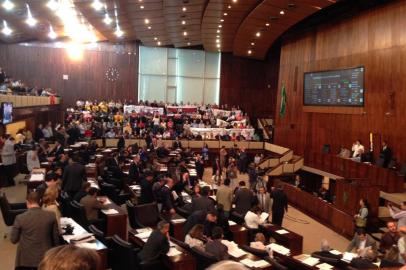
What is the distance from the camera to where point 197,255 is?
20.8 feet

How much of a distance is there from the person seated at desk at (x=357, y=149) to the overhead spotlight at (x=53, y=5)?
12.8m

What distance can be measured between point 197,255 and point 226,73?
26025 mm

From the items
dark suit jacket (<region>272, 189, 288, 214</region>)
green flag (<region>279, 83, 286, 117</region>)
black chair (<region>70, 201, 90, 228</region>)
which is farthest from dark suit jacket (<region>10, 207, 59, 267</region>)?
green flag (<region>279, 83, 286, 117</region>)

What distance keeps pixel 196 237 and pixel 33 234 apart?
283 centimetres

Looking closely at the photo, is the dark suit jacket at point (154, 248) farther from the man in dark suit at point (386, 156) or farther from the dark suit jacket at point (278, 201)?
the man in dark suit at point (386, 156)

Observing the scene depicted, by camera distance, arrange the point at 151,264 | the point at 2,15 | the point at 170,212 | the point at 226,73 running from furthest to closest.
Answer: the point at 226,73, the point at 2,15, the point at 170,212, the point at 151,264

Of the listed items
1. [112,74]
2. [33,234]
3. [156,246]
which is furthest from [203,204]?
[112,74]

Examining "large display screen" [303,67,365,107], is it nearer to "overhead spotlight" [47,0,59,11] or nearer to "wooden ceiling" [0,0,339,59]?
"wooden ceiling" [0,0,339,59]

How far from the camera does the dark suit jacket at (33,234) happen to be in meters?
4.68

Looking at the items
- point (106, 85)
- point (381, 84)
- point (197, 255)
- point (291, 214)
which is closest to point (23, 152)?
point (291, 214)

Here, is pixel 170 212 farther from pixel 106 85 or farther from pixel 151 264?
pixel 106 85

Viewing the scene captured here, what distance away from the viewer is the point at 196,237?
6.86 meters

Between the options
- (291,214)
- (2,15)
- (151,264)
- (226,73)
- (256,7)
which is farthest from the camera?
(226,73)

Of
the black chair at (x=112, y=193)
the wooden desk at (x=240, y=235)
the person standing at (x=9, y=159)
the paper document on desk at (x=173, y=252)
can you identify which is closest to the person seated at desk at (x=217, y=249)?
the paper document on desk at (x=173, y=252)
